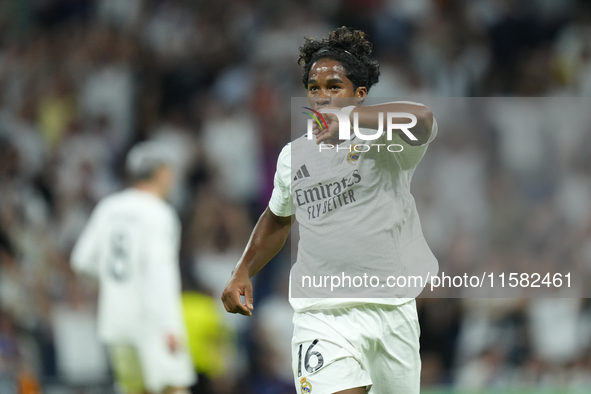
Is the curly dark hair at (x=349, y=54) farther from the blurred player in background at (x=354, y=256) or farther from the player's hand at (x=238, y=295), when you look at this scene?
the player's hand at (x=238, y=295)

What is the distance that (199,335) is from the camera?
24.2ft

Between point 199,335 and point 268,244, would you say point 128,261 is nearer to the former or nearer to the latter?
point 199,335

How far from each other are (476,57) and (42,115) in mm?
5231

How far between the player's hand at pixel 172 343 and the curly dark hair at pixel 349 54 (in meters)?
A: 2.99

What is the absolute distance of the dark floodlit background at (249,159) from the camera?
24.3ft

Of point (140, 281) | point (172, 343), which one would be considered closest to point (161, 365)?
point (172, 343)

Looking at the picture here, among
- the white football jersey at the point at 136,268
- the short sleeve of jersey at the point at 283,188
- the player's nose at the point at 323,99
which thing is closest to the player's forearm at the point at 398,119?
the player's nose at the point at 323,99

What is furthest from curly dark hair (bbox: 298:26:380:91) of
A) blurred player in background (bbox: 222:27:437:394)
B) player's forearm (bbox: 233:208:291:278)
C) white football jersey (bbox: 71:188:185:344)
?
white football jersey (bbox: 71:188:185:344)

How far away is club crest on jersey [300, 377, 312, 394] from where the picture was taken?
342cm

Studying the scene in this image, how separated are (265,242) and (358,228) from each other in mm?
593

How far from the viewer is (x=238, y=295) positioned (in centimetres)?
364

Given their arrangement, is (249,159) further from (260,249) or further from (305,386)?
(305,386)

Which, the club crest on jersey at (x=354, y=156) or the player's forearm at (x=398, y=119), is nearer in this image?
the player's forearm at (x=398, y=119)

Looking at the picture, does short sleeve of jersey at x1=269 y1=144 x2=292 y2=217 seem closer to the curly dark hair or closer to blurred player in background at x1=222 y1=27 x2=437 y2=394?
blurred player in background at x1=222 y1=27 x2=437 y2=394
